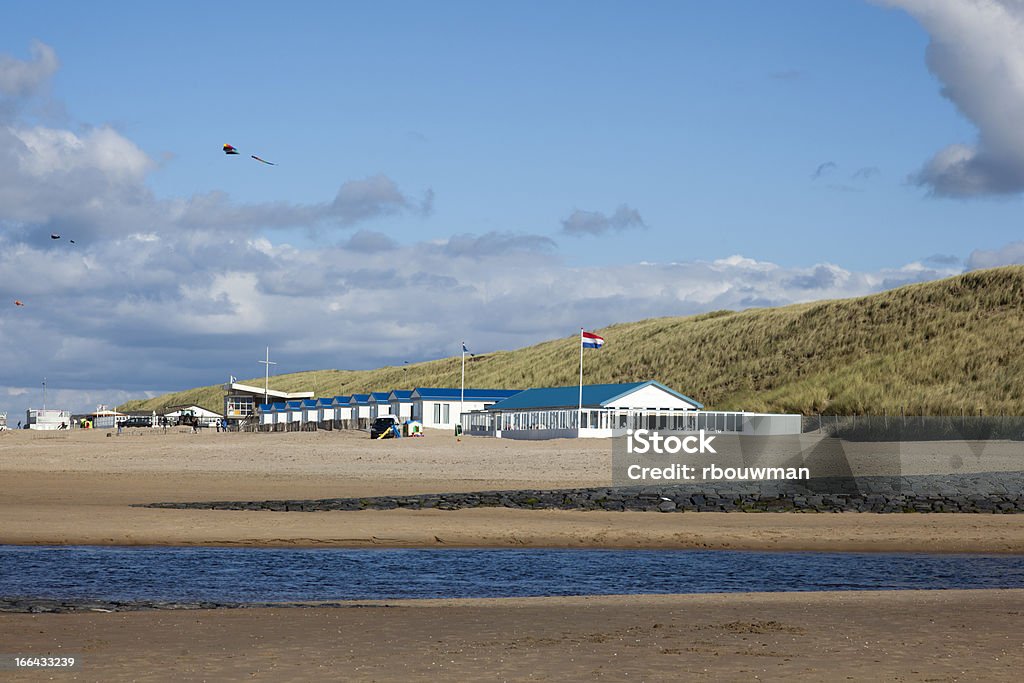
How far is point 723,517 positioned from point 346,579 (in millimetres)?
15612

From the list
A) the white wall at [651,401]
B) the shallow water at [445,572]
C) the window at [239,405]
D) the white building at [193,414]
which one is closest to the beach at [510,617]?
the shallow water at [445,572]

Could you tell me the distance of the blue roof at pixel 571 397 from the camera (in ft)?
244

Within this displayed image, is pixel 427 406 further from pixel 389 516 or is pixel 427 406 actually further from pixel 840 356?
pixel 389 516

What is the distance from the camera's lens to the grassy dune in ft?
326

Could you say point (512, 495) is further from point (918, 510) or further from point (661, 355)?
point (661, 355)

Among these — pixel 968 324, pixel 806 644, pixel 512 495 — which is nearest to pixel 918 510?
pixel 512 495

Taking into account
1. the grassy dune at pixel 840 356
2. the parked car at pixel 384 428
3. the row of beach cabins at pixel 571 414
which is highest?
the grassy dune at pixel 840 356

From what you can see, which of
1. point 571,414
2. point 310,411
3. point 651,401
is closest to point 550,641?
point 571,414

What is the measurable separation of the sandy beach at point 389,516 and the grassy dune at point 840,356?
1711 inches

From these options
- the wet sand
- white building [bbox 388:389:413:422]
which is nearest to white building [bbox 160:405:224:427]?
white building [bbox 388:389:413:422]

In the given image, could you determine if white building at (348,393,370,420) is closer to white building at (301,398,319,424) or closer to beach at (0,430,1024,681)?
white building at (301,398,319,424)

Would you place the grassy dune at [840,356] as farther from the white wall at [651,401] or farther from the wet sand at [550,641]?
the wet sand at [550,641]

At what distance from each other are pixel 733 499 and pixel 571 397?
37.7 m

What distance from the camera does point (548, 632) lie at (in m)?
16.3
